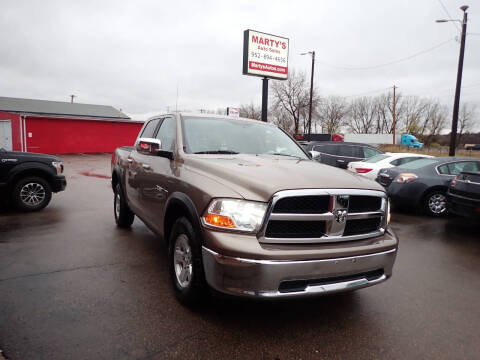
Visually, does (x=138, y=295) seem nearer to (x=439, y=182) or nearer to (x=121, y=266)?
(x=121, y=266)

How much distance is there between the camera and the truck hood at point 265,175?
106 inches

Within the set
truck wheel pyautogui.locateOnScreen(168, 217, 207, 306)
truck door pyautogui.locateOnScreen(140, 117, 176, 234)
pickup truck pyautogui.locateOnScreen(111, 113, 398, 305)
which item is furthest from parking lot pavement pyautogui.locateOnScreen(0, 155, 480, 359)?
truck door pyautogui.locateOnScreen(140, 117, 176, 234)

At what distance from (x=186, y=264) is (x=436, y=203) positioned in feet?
22.6

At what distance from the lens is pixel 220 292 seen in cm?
263

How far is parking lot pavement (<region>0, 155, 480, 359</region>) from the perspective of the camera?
8.60 feet

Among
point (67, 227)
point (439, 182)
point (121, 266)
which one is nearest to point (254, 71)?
point (439, 182)

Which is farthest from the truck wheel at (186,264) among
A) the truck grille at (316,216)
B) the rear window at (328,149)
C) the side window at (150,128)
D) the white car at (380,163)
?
the rear window at (328,149)

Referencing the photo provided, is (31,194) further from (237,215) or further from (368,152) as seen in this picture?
(368,152)

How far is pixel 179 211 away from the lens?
11.0 feet

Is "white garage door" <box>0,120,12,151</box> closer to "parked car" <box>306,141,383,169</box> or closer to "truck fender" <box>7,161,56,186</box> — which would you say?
"truck fender" <box>7,161,56,186</box>

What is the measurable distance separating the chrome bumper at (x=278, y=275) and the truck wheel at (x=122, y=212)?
3.46 metres

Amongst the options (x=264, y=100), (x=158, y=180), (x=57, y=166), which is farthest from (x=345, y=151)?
(x=158, y=180)

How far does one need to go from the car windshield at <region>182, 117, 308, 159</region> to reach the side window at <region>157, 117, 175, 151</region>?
0.21m

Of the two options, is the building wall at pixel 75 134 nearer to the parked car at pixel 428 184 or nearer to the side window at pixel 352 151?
the side window at pixel 352 151
